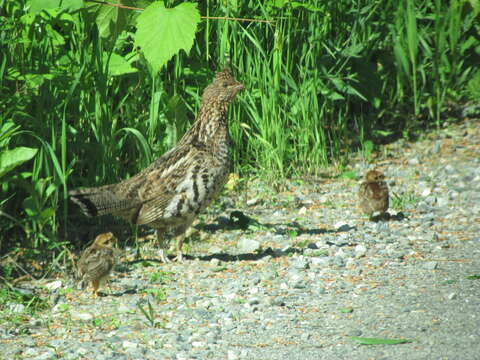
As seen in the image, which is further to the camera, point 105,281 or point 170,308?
point 105,281

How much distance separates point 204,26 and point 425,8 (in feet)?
11.6

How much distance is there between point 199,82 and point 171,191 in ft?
6.78

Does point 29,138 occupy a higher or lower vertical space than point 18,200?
higher

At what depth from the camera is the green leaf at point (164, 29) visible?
19.8ft

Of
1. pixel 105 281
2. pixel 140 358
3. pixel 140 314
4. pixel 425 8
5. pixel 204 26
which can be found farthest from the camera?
pixel 425 8

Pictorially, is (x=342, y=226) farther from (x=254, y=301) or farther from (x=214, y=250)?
(x=254, y=301)

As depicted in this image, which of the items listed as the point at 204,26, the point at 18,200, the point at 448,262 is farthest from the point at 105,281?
the point at 204,26

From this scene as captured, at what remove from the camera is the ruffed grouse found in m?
7.05

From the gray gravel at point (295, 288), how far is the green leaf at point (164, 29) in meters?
1.93

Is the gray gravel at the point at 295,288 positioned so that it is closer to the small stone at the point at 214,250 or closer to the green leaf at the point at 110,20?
the small stone at the point at 214,250

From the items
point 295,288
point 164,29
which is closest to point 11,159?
point 164,29

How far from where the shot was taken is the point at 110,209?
7.01 meters

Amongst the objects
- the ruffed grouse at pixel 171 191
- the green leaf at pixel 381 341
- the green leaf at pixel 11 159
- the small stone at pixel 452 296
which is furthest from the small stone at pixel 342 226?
the green leaf at pixel 11 159

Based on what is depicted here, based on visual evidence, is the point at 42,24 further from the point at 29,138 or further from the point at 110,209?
the point at 110,209
